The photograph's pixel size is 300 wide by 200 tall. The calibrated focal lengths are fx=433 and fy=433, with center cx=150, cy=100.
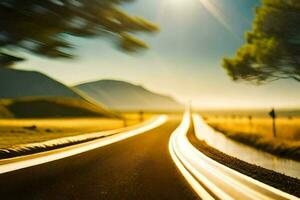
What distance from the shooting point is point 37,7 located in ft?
22.1

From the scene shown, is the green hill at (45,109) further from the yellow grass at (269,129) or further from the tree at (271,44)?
the tree at (271,44)

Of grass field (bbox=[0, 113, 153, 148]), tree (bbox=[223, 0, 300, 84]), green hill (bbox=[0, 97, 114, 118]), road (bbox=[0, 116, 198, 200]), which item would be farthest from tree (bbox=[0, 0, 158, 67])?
green hill (bbox=[0, 97, 114, 118])

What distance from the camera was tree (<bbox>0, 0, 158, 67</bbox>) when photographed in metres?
6.64

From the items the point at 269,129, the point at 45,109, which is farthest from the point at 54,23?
the point at 45,109

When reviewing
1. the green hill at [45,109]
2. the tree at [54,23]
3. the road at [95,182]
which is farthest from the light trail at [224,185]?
the green hill at [45,109]

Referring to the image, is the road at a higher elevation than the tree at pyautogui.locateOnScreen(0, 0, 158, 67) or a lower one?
lower

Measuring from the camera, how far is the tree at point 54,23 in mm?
6637

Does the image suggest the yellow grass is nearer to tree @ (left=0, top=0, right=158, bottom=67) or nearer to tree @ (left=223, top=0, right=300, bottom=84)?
tree @ (left=223, top=0, right=300, bottom=84)

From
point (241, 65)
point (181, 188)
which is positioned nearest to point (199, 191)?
point (181, 188)

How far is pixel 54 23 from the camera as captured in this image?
23.2 ft

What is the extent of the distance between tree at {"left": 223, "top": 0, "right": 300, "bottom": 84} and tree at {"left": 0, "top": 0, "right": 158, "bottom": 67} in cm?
2408

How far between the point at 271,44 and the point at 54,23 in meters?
27.4

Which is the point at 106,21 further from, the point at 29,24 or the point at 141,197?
the point at 141,197

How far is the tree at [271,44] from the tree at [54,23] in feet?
79.0
